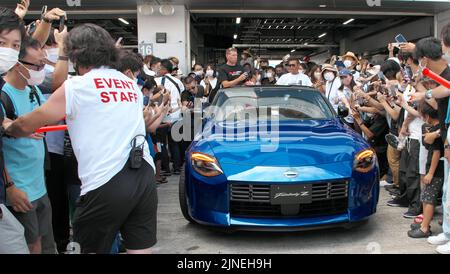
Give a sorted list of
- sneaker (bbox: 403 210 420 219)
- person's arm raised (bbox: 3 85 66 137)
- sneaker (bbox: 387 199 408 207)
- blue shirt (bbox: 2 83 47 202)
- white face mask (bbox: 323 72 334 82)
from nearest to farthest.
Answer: person's arm raised (bbox: 3 85 66 137) < blue shirt (bbox: 2 83 47 202) < sneaker (bbox: 403 210 420 219) < sneaker (bbox: 387 199 408 207) < white face mask (bbox: 323 72 334 82)

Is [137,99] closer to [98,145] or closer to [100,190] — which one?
[98,145]

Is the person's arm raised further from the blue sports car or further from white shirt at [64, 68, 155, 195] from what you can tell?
the blue sports car

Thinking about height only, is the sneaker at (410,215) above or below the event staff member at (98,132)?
below

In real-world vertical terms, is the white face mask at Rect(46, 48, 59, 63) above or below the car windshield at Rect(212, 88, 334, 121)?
above

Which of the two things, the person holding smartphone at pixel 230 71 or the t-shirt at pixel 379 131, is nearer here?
the t-shirt at pixel 379 131

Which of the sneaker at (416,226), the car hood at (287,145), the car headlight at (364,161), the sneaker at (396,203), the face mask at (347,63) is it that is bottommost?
the sneaker at (396,203)

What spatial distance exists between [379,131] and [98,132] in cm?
526

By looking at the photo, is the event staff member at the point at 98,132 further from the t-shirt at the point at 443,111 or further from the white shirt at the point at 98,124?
the t-shirt at the point at 443,111

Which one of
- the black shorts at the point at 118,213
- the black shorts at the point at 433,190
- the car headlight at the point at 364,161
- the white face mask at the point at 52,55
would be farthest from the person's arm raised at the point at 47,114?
the black shorts at the point at 433,190

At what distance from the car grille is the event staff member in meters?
1.74

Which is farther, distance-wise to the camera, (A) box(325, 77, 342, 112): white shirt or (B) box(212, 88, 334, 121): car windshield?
(A) box(325, 77, 342, 112): white shirt

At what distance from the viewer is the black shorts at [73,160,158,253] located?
2.18 meters

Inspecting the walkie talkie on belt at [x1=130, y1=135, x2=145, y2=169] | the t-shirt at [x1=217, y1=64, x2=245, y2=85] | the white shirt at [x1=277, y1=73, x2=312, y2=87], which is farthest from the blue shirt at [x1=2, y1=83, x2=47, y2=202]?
the white shirt at [x1=277, y1=73, x2=312, y2=87]

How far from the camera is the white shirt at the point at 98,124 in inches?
84.4
